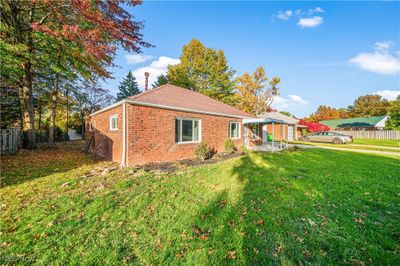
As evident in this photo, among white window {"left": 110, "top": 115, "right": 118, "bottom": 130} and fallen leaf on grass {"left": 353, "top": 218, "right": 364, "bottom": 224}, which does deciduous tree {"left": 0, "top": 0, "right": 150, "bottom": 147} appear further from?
fallen leaf on grass {"left": 353, "top": 218, "right": 364, "bottom": 224}

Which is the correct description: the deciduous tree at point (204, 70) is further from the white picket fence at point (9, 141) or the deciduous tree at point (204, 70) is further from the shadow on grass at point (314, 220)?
the shadow on grass at point (314, 220)

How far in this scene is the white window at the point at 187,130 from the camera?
31.1 feet

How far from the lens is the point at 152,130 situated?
8.29 meters

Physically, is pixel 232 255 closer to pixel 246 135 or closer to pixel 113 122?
pixel 113 122

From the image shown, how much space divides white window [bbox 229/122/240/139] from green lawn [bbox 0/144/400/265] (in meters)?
7.51

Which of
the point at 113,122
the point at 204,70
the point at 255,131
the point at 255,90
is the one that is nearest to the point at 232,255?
the point at 113,122

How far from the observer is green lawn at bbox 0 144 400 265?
8.06 ft

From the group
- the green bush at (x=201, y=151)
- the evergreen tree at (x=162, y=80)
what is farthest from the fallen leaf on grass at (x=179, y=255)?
the evergreen tree at (x=162, y=80)

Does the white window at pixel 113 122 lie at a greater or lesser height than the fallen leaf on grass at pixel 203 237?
greater

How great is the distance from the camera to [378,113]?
44.0m

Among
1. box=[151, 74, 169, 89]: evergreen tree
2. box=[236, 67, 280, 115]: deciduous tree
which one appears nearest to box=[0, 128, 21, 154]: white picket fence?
box=[151, 74, 169, 89]: evergreen tree

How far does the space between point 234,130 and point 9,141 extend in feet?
46.4

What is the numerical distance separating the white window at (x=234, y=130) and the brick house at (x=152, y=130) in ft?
3.53

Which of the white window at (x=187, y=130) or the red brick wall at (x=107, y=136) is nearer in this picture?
the red brick wall at (x=107, y=136)
